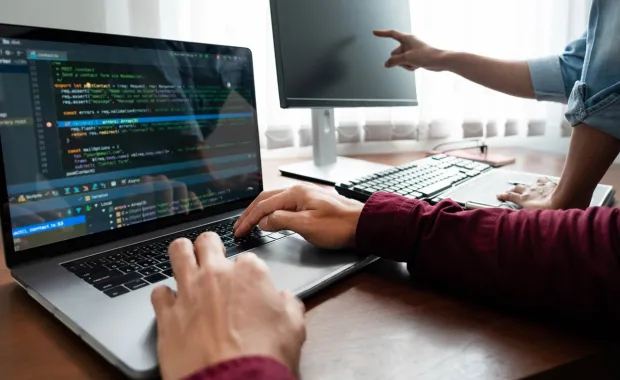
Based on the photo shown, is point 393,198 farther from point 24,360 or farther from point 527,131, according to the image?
point 527,131

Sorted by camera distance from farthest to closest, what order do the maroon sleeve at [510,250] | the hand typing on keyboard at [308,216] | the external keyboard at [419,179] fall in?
1. the external keyboard at [419,179]
2. the hand typing on keyboard at [308,216]
3. the maroon sleeve at [510,250]

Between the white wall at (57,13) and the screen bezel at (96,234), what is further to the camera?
the white wall at (57,13)

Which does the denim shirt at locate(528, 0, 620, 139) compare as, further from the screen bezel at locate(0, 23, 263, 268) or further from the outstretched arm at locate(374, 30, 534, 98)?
the screen bezel at locate(0, 23, 263, 268)

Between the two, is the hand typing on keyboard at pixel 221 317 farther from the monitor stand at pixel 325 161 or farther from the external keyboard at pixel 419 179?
the monitor stand at pixel 325 161

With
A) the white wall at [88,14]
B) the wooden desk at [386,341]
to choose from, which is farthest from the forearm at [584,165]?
the white wall at [88,14]

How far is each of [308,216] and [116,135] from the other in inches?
10.5

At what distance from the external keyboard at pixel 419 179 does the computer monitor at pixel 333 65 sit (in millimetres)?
139

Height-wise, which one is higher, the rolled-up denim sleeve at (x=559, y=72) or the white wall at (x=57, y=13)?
the white wall at (x=57, y=13)

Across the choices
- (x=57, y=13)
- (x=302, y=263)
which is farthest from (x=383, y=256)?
(x=57, y=13)

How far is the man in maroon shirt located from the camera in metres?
0.34

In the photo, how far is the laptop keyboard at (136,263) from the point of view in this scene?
48 centimetres

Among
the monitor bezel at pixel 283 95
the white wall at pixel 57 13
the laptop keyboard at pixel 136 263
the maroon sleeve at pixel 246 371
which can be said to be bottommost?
the maroon sleeve at pixel 246 371

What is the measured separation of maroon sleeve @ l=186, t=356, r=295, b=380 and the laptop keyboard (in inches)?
7.7

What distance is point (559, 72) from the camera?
1084 millimetres
